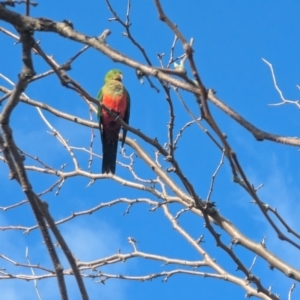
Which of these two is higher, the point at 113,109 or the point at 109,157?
the point at 113,109

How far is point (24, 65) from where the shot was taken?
4.67 ft

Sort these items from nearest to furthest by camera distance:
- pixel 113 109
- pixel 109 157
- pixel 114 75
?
pixel 109 157, pixel 113 109, pixel 114 75

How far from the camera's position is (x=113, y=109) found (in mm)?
5805

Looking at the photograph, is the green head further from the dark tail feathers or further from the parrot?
the dark tail feathers

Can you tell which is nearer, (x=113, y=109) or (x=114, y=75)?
(x=113, y=109)

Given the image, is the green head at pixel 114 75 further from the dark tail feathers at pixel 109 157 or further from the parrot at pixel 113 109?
the dark tail feathers at pixel 109 157

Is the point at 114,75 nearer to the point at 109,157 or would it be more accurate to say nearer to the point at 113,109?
the point at 113,109

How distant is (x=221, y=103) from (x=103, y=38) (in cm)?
38

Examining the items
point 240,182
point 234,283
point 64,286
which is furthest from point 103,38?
point 234,283

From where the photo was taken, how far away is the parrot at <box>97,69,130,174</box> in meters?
5.34

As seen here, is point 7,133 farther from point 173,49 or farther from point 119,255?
point 119,255

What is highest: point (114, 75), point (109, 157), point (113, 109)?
point (114, 75)

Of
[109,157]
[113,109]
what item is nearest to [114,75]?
[113,109]

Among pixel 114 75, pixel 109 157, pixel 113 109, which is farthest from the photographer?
pixel 114 75
